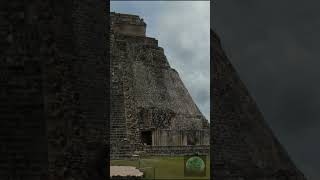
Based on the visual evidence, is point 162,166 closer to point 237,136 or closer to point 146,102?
point 146,102

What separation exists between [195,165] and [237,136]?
14.1 metres

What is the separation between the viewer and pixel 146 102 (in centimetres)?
3064

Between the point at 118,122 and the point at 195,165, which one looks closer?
the point at 195,165

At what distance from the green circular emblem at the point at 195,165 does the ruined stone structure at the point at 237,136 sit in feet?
39.4

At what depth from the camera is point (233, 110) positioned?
827cm

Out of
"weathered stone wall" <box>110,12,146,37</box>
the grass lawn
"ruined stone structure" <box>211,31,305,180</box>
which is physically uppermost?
"weathered stone wall" <box>110,12,146,37</box>

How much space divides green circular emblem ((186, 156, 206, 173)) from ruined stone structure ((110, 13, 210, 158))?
6.58 ft

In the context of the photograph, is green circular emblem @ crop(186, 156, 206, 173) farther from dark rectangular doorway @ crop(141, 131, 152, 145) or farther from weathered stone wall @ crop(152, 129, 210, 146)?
dark rectangular doorway @ crop(141, 131, 152, 145)

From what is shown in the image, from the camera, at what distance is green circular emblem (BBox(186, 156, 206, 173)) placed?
2061 centimetres
